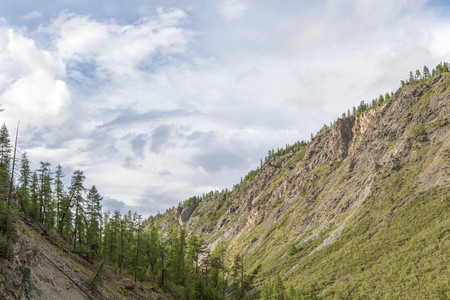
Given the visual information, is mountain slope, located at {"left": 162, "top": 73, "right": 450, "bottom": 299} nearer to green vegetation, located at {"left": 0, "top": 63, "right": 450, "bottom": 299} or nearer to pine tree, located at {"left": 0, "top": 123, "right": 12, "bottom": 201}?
green vegetation, located at {"left": 0, "top": 63, "right": 450, "bottom": 299}

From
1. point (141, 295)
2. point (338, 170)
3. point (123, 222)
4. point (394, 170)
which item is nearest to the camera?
point (141, 295)

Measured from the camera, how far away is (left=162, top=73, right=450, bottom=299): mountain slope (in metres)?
72.9

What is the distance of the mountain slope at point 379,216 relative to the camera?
72.9 meters

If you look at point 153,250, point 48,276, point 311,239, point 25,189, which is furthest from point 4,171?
point 311,239

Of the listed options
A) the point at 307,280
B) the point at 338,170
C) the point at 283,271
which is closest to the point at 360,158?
the point at 338,170

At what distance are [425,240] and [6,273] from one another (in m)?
88.6

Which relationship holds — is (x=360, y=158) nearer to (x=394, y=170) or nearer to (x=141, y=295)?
(x=394, y=170)

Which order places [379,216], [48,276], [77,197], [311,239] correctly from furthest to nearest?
[311,239] < [379,216] < [77,197] < [48,276]

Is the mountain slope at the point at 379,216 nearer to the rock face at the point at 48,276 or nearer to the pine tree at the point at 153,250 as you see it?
the rock face at the point at 48,276

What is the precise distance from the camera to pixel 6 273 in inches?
799

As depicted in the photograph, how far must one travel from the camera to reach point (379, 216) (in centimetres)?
10581

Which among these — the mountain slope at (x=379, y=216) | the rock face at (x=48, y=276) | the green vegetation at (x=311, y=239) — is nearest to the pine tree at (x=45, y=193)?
the green vegetation at (x=311, y=239)

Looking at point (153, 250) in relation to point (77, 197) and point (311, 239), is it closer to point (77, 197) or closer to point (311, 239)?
point (77, 197)

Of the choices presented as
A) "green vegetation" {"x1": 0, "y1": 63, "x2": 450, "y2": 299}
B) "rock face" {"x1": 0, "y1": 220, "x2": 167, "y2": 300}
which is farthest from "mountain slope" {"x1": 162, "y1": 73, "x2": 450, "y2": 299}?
"rock face" {"x1": 0, "y1": 220, "x2": 167, "y2": 300}
